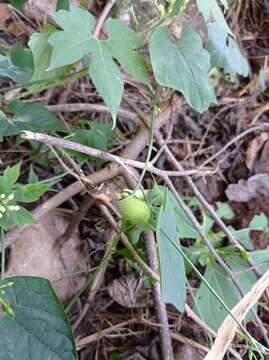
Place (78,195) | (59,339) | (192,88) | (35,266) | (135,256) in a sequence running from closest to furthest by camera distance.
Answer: (59,339)
(192,88)
(135,256)
(35,266)
(78,195)

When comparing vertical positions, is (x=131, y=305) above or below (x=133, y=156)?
below

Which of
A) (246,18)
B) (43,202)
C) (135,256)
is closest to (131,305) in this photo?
(135,256)

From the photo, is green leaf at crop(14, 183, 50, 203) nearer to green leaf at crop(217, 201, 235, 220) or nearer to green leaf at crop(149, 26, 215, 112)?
green leaf at crop(149, 26, 215, 112)

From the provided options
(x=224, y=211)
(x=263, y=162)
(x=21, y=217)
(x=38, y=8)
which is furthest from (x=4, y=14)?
(x=263, y=162)

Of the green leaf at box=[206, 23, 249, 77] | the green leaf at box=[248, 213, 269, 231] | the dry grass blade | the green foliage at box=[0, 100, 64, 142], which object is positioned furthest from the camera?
the green leaf at box=[248, 213, 269, 231]

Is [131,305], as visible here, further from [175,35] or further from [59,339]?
[175,35]

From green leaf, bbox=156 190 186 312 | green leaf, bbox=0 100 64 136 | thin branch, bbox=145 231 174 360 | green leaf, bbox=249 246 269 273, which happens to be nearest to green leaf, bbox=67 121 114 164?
green leaf, bbox=0 100 64 136

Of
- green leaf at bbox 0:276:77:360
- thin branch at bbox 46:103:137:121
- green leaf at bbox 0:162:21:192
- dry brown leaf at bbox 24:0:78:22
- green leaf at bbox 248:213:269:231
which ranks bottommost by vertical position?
green leaf at bbox 248:213:269:231

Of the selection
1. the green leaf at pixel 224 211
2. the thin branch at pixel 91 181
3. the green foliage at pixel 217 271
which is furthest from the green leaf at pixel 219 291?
the thin branch at pixel 91 181
